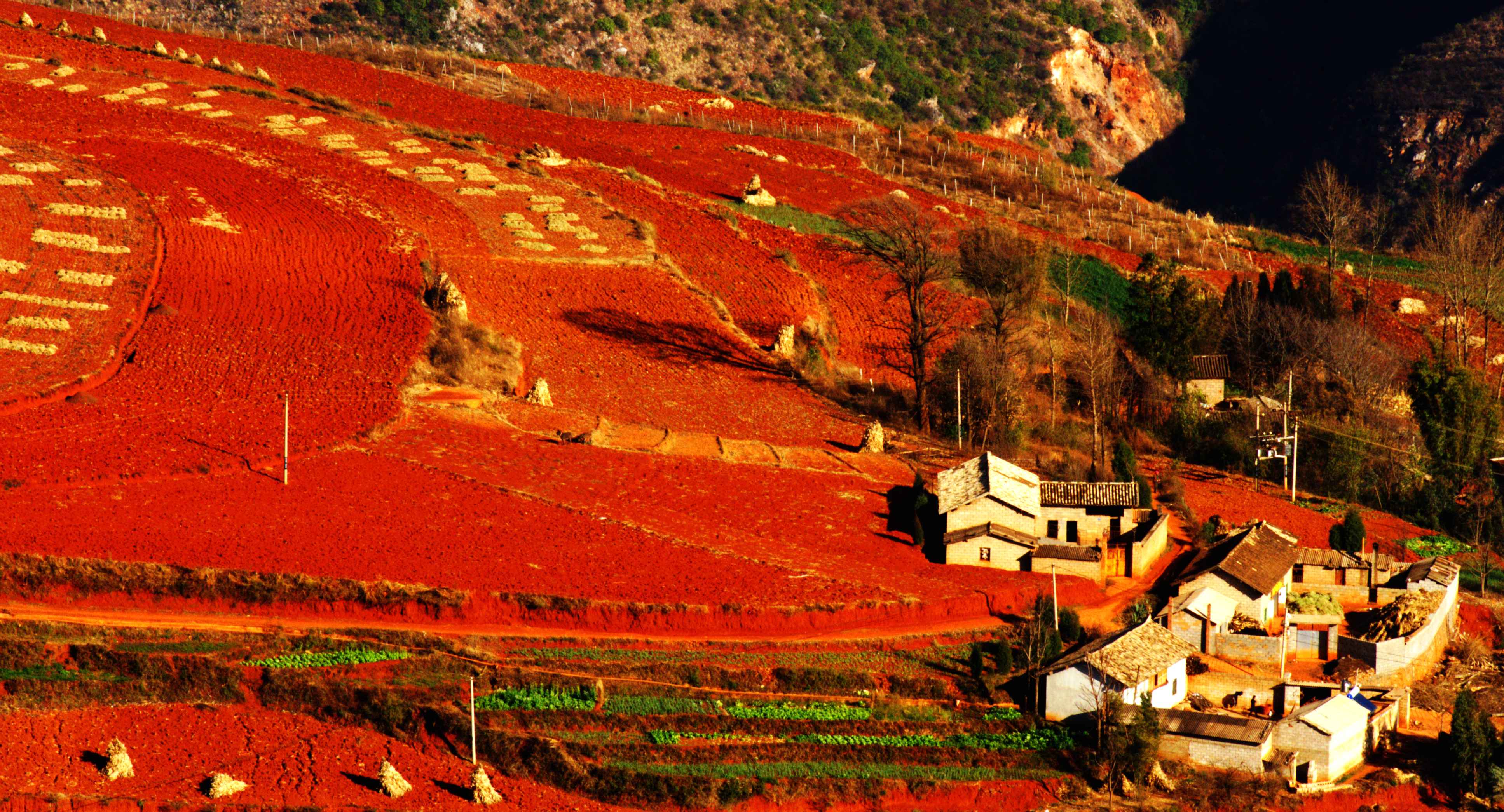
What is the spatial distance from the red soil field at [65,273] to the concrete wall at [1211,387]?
4038 centimetres

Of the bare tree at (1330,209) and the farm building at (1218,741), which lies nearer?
the farm building at (1218,741)

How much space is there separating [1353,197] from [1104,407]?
6929 centimetres

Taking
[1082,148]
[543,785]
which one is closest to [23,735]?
[543,785]

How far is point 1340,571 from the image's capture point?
2105 inches

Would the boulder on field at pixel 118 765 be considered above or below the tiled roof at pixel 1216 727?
above

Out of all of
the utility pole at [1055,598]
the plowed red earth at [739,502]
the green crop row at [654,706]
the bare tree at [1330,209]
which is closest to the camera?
the green crop row at [654,706]

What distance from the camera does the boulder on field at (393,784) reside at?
37.7 m

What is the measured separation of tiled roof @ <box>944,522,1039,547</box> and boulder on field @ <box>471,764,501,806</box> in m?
17.7

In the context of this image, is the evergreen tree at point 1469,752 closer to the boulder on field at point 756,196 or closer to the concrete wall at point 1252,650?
the concrete wall at point 1252,650

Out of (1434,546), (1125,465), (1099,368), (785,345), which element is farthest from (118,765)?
(1434,546)

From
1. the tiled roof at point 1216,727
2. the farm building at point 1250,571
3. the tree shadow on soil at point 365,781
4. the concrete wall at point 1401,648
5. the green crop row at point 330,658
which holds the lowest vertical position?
the concrete wall at point 1401,648

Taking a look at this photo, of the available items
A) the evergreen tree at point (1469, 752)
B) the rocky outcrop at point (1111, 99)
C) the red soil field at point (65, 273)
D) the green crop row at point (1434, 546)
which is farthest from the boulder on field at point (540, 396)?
the rocky outcrop at point (1111, 99)

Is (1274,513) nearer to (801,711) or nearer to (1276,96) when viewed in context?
(801,711)

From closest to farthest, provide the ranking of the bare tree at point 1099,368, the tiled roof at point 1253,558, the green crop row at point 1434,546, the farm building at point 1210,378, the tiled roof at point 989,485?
the tiled roof at point 1253,558 < the tiled roof at point 989,485 < the green crop row at point 1434,546 < the bare tree at point 1099,368 < the farm building at point 1210,378
